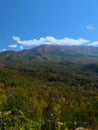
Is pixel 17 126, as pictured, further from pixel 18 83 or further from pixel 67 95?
pixel 18 83

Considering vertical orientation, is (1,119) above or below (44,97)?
above

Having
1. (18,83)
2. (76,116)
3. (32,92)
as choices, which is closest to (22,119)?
(76,116)

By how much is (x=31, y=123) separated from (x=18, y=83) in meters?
162

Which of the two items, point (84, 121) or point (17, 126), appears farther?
point (84, 121)

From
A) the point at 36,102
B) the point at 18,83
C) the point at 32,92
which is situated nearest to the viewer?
the point at 36,102

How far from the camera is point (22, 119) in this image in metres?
15.7

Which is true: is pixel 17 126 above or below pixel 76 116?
above

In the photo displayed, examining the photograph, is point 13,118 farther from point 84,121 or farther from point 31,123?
point 84,121

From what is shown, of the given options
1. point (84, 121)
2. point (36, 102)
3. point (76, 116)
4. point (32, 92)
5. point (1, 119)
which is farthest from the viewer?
point (32, 92)

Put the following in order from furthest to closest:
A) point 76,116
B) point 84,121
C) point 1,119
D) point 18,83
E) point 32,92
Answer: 1. point 18,83
2. point 32,92
3. point 76,116
4. point 84,121
5. point 1,119

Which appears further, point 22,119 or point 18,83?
point 18,83

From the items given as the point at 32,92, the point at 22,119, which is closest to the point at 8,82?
the point at 32,92

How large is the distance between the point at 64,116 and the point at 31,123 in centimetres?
7584

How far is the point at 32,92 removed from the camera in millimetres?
150250
